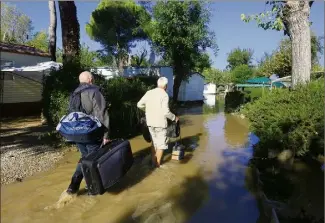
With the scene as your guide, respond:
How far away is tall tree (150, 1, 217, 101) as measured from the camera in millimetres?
20266

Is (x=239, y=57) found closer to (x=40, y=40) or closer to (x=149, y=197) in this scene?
(x=40, y=40)

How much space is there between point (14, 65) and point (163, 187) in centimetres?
1240

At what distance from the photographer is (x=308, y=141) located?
5891 mm

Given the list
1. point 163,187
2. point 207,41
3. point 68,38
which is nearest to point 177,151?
point 163,187

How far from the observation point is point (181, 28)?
20.5 m

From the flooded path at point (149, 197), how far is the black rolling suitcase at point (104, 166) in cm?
38

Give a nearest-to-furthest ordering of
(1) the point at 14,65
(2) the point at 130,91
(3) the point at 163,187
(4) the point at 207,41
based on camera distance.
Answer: (3) the point at 163,187
(2) the point at 130,91
(1) the point at 14,65
(4) the point at 207,41

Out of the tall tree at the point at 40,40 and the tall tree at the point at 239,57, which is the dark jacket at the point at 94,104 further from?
the tall tree at the point at 239,57

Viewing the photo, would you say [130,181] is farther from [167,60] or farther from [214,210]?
[167,60]

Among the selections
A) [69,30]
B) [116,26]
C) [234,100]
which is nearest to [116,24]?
[116,26]

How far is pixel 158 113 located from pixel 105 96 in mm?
3245

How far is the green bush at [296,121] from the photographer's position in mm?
5863

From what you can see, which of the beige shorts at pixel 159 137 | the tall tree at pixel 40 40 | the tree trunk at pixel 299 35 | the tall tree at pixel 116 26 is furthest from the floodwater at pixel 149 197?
the tall tree at pixel 40 40

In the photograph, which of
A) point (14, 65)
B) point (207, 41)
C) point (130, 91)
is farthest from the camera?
point (207, 41)
